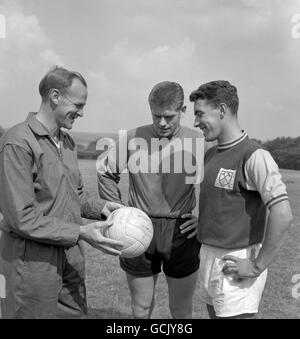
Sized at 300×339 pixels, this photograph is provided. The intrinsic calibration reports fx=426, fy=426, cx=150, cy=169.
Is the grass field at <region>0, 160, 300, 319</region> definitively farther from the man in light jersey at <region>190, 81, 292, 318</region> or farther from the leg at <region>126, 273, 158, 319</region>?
the man in light jersey at <region>190, 81, 292, 318</region>

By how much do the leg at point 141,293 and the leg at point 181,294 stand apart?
22 centimetres

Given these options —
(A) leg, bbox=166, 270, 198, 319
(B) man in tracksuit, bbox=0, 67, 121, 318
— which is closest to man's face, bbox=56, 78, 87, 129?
(B) man in tracksuit, bbox=0, 67, 121, 318

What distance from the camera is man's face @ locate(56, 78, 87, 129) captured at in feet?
11.0

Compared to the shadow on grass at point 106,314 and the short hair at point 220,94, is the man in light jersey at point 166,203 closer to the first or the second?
the short hair at point 220,94

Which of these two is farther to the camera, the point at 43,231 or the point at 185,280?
the point at 185,280

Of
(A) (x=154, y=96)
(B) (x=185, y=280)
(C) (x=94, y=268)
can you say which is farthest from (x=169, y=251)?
(C) (x=94, y=268)

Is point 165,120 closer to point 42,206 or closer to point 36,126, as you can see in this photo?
point 36,126

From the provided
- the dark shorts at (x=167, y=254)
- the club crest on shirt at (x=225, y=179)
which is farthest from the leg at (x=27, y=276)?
the club crest on shirt at (x=225, y=179)

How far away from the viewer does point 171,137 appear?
4336mm
